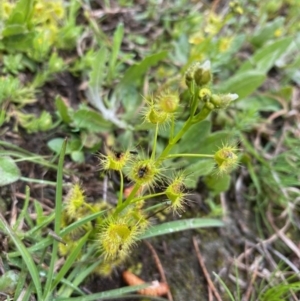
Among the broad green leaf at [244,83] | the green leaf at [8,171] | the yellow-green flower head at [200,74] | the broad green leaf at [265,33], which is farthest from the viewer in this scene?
the broad green leaf at [265,33]

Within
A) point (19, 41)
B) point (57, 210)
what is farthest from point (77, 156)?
point (19, 41)

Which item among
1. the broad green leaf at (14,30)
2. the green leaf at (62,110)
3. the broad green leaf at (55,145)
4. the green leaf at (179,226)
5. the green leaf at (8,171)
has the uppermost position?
the broad green leaf at (14,30)

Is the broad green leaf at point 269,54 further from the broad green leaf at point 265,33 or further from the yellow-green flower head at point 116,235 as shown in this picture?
the yellow-green flower head at point 116,235

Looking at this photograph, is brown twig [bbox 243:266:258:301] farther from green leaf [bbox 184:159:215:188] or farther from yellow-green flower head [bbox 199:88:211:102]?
yellow-green flower head [bbox 199:88:211:102]

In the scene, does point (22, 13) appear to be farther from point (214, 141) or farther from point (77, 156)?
point (214, 141)

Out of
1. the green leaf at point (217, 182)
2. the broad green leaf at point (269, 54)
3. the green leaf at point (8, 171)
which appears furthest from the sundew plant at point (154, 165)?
the broad green leaf at point (269, 54)

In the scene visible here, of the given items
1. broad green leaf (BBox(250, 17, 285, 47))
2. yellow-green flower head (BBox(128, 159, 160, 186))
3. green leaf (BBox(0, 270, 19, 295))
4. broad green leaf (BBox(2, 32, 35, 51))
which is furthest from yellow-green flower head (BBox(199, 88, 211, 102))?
broad green leaf (BBox(250, 17, 285, 47))

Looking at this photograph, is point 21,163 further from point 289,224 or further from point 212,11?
point 212,11
